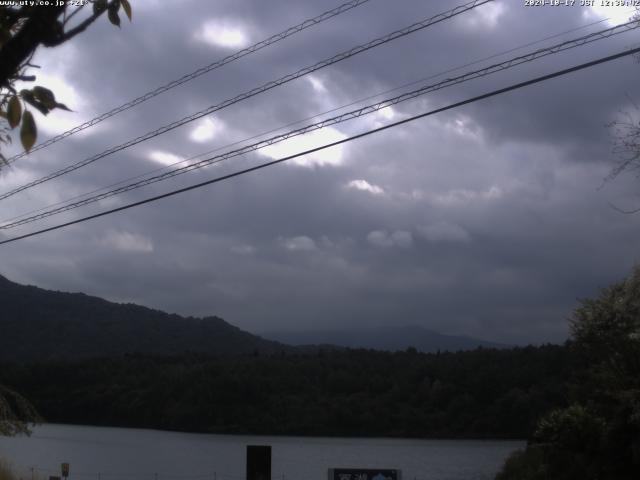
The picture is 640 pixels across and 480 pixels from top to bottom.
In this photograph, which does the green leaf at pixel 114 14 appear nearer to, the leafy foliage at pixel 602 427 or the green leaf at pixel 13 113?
the green leaf at pixel 13 113

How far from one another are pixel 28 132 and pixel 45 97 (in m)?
0.23

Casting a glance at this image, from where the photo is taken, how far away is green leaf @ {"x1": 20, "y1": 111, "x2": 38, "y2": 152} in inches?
165

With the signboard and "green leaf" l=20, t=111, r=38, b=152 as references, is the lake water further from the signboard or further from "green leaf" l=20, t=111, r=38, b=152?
"green leaf" l=20, t=111, r=38, b=152

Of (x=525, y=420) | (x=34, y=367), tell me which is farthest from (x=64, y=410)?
(x=525, y=420)

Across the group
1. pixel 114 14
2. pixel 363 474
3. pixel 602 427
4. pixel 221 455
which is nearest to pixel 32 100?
pixel 114 14

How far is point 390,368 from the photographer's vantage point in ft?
234

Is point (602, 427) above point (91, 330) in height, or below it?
below

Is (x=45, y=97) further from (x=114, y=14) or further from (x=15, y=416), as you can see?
(x=15, y=416)

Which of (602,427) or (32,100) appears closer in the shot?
(32,100)

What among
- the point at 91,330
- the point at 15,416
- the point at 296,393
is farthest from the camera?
the point at 91,330

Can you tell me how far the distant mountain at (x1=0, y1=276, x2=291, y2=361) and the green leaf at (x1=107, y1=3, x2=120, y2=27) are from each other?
77.6 meters

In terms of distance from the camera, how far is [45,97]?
4.30m

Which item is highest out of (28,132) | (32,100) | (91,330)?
(91,330)

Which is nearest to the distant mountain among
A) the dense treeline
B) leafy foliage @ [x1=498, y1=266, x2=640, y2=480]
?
the dense treeline
